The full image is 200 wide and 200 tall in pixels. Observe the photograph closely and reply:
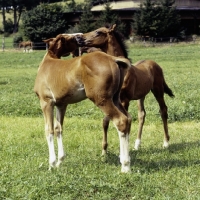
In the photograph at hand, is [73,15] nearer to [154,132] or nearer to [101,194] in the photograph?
[154,132]

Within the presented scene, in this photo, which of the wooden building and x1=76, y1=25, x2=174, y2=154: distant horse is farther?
the wooden building

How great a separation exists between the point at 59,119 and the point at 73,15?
53546mm

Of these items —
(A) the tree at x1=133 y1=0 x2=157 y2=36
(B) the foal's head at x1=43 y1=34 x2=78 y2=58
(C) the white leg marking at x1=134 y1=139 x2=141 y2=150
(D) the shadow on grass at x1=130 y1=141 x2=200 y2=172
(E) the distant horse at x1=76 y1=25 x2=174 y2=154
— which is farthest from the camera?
(A) the tree at x1=133 y1=0 x2=157 y2=36

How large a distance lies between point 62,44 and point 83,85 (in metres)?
1.11

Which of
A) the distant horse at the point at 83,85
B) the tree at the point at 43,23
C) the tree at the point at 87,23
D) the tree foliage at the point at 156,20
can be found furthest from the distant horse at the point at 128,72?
the tree at the point at 43,23

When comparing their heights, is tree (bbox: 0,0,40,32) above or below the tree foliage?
below

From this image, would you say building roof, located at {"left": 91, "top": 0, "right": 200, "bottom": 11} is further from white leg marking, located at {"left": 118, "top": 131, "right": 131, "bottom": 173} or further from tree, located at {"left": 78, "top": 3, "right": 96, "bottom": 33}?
white leg marking, located at {"left": 118, "top": 131, "right": 131, "bottom": 173}

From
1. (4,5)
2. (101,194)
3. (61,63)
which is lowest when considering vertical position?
(4,5)

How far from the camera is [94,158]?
7.53 m

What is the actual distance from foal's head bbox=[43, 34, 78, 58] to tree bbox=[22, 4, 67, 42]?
45.6 m

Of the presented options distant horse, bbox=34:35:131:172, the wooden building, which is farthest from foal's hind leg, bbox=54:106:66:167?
the wooden building

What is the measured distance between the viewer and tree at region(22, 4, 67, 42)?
52.4 m

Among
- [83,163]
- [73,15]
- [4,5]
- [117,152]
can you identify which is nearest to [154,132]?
[117,152]

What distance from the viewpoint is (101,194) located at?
17.6 feet
